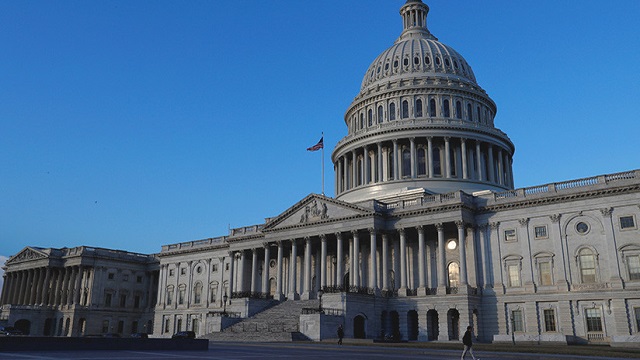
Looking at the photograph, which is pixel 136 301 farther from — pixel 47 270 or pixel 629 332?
pixel 629 332

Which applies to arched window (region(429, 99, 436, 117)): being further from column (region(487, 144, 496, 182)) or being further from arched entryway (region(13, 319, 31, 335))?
arched entryway (region(13, 319, 31, 335))

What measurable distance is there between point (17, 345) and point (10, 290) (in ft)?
309

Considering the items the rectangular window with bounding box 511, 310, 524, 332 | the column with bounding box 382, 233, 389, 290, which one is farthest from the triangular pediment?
the rectangular window with bounding box 511, 310, 524, 332

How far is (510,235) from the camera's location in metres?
58.2

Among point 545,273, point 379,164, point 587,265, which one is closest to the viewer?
point 587,265

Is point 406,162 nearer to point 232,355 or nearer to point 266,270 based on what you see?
point 266,270

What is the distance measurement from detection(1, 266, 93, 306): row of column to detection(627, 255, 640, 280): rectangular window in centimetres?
8076

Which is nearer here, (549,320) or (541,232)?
(549,320)

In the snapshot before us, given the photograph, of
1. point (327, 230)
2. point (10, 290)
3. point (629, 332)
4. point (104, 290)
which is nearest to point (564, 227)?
point (629, 332)

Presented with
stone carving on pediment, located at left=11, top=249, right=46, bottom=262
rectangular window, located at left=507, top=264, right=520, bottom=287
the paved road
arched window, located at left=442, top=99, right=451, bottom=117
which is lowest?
the paved road

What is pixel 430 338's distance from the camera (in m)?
57.8

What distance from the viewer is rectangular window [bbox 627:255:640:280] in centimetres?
5025

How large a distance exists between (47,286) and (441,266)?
73.3m

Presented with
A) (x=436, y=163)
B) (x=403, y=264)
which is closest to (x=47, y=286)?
(x=403, y=264)
